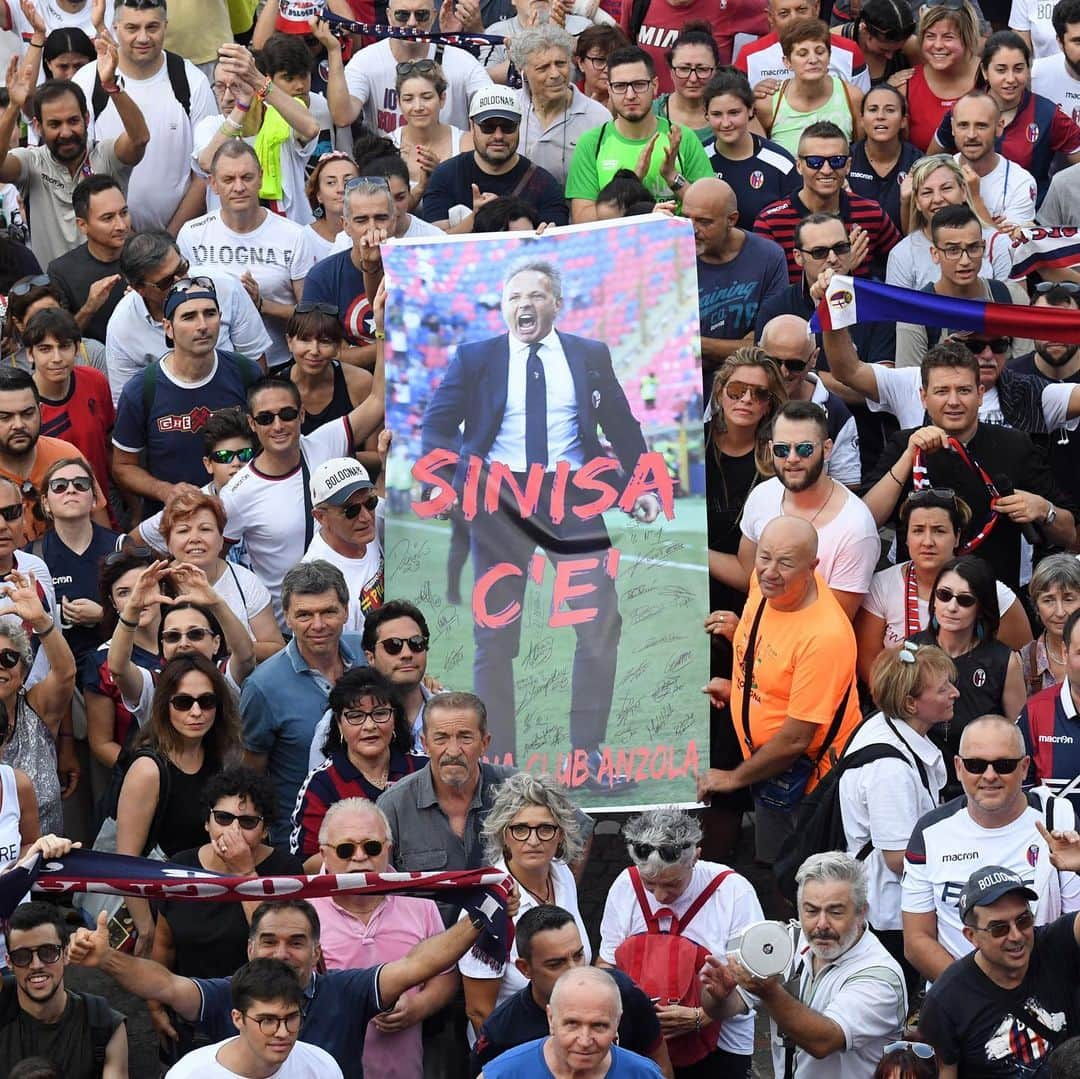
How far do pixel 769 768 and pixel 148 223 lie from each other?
518 centimetres

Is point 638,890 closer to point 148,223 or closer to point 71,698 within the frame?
point 71,698

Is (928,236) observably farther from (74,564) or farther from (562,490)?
(74,564)

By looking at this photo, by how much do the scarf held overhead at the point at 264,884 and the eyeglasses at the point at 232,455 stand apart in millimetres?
2914

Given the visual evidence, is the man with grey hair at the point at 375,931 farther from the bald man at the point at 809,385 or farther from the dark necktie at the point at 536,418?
the bald man at the point at 809,385

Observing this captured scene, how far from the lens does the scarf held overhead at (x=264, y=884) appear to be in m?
7.92

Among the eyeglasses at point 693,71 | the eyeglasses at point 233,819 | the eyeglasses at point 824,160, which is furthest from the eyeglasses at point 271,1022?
the eyeglasses at point 693,71

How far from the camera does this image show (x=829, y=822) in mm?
8914

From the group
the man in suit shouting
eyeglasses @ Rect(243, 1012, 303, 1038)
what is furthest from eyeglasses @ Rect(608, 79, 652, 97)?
eyeglasses @ Rect(243, 1012, 303, 1038)

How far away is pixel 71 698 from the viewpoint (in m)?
9.67

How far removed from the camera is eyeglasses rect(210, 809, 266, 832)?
332 inches

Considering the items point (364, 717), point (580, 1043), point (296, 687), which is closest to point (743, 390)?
point (296, 687)

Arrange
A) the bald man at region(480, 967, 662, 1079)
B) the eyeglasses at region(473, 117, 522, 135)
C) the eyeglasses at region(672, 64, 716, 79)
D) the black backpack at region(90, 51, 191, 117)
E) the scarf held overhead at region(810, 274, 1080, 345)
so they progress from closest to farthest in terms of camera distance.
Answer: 1. the bald man at region(480, 967, 662, 1079)
2. the scarf held overhead at region(810, 274, 1080, 345)
3. the eyeglasses at region(473, 117, 522, 135)
4. the black backpack at region(90, 51, 191, 117)
5. the eyeglasses at region(672, 64, 716, 79)

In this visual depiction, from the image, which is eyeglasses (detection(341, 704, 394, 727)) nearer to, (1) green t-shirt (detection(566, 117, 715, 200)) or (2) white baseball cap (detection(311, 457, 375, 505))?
(2) white baseball cap (detection(311, 457, 375, 505))

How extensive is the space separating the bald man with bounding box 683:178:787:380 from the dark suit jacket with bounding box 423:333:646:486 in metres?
1.16
